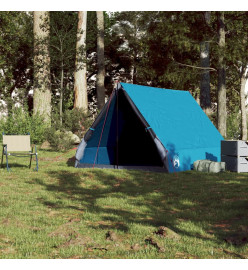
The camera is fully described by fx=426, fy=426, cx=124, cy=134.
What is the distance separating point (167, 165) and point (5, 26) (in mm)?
15539

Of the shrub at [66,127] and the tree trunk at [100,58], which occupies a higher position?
the tree trunk at [100,58]

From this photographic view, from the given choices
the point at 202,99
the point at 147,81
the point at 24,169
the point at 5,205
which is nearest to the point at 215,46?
the point at 202,99

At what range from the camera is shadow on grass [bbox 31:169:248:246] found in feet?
16.3

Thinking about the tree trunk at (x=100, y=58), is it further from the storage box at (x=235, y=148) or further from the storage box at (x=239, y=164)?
the storage box at (x=239, y=164)

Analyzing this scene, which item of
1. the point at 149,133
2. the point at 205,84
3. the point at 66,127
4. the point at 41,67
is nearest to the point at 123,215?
the point at 149,133

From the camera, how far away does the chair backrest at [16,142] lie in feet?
32.3

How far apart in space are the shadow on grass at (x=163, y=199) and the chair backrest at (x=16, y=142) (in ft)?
3.33

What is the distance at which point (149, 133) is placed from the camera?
9414 mm

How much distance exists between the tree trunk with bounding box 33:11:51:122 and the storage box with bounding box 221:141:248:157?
9665 mm

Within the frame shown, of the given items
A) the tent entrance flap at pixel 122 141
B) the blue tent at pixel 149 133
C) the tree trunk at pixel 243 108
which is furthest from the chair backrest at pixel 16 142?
the tree trunk at pixel 243 108

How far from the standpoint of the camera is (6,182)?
26.3 feet

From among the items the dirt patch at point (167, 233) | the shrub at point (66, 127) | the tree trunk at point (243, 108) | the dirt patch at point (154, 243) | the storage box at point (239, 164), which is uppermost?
the tree trunk at point (243, 108)

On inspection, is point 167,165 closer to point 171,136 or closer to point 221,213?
point 171,136

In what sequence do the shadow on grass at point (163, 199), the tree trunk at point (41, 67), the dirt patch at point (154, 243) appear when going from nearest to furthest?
the dirt patch at point (154, 243)
the shadow on grass at point (163, 199)
the tree trunk at point (41, 67)
